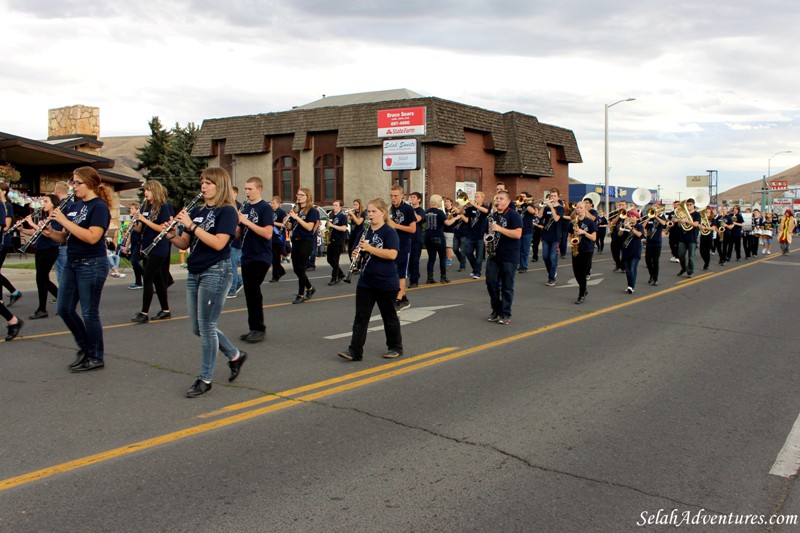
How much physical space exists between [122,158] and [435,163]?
129m

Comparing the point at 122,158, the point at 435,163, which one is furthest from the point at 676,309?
the point at 122,158

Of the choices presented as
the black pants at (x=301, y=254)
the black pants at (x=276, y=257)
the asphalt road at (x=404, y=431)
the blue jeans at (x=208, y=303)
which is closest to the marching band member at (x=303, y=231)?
the black pants at (x=301, y=254)

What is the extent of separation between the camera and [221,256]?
5.91m

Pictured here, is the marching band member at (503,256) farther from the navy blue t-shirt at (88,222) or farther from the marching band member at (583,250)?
the navy blue t-shirt at (88,222)

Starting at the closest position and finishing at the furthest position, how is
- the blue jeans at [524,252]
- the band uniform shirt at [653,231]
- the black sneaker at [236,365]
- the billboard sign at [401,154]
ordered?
the black sneaker at [236,365] → the band uniform shirt at [653,231] → the blue jeans at [524,252] → the billboard sign at [401,154]

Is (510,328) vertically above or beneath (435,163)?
beneath

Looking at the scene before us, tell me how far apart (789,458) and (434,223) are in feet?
35.6

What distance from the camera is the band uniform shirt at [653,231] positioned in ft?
49.2

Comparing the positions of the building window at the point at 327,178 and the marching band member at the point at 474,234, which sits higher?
the building window at the point at 327,178

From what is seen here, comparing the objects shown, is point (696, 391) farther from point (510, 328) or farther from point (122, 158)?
point (122, 158)

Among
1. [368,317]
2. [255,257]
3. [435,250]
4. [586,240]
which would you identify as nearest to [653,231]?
[586,240]

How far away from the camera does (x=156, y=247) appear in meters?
9.42

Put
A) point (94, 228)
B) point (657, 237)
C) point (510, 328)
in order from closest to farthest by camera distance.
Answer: point (94, 228)
point (510, 328)
point (657, 237)

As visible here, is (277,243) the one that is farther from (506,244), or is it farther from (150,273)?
(506,244)
